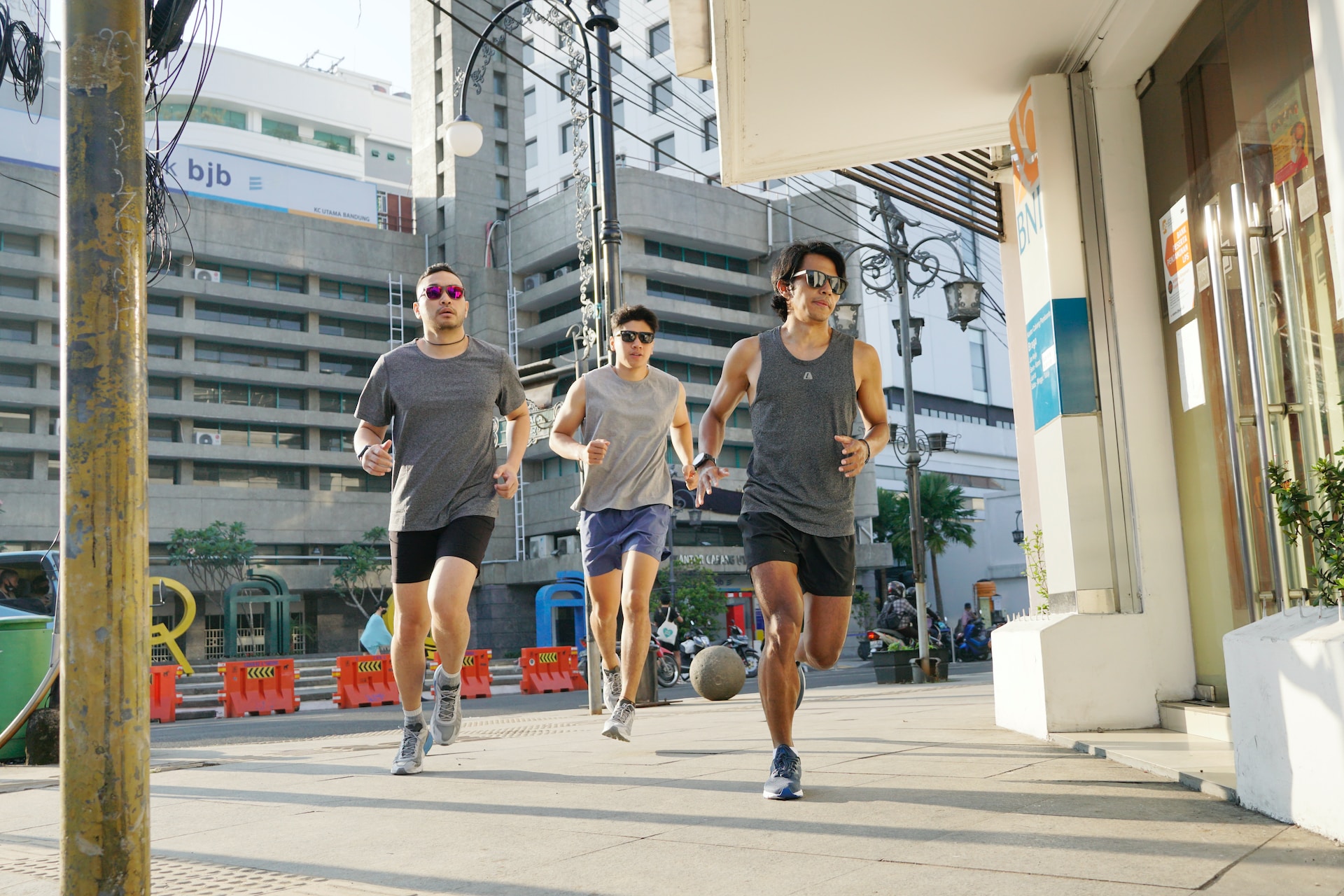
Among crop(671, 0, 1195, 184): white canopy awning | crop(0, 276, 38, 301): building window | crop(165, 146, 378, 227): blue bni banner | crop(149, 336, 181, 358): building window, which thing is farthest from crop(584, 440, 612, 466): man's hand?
crop(165, 146, 378, 227): blue bni banner

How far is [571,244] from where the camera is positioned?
2368 inches

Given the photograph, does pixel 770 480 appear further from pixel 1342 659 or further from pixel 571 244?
pixel 571 244

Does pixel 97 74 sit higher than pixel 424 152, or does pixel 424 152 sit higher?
pixel 424 152

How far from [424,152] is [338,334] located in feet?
43.9

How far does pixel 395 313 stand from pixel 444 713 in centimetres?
6157

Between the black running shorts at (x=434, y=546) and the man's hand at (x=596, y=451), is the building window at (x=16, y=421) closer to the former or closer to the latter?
the black running shorts at (x=434, y=546)

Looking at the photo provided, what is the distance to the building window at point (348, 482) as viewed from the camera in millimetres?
62406

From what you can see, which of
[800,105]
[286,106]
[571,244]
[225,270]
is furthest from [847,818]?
[286,106]

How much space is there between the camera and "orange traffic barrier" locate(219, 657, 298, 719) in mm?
20297

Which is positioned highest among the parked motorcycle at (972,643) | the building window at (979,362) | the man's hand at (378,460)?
the building window at (979,362)

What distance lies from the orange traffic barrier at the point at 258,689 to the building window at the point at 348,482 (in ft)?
Answer: 136

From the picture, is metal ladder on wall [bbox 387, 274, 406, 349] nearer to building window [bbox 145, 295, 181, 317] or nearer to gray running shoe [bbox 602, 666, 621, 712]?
building window [bbox 145, 295, 181, 317]

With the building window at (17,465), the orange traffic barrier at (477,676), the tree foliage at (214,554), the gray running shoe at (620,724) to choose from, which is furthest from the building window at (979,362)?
the gray running shoe at (620,724)

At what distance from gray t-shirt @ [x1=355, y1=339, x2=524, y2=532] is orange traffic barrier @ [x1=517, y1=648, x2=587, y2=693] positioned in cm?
1899
